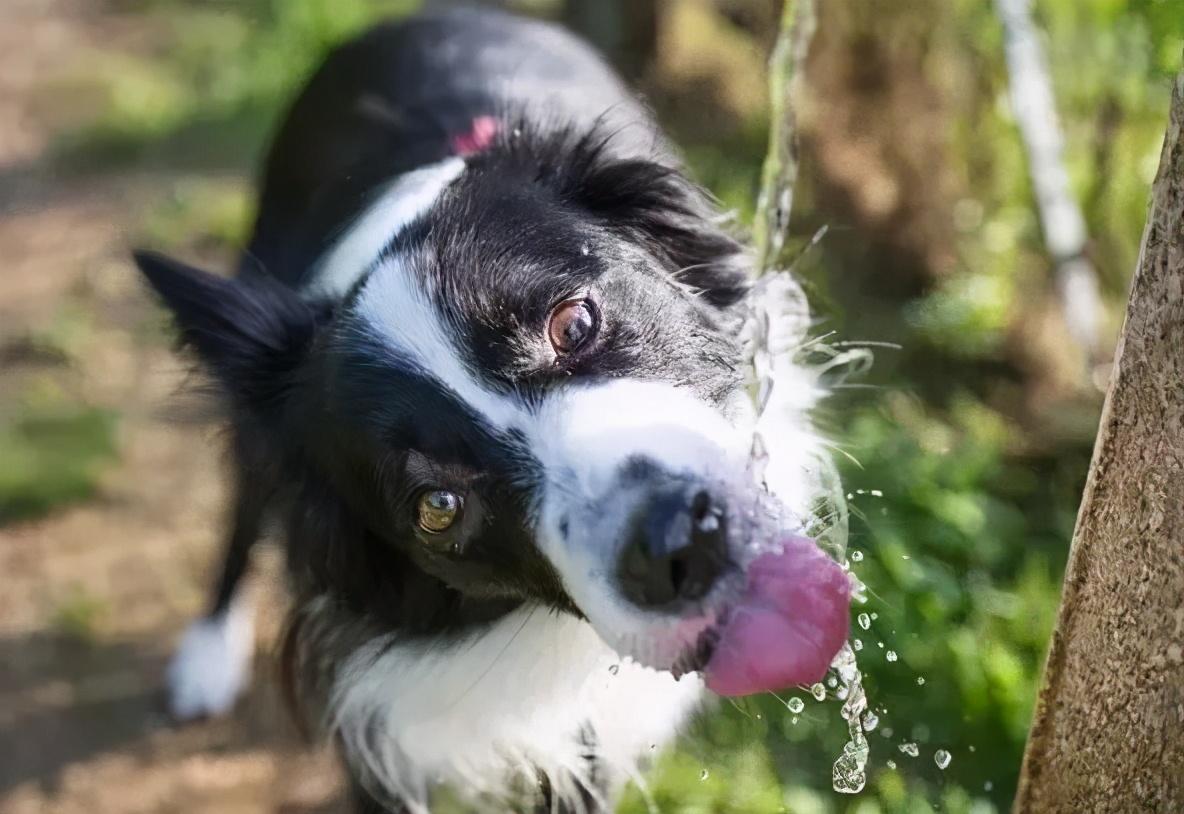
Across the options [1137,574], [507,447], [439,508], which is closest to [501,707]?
[439,508]

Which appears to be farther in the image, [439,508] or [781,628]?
[439,508]

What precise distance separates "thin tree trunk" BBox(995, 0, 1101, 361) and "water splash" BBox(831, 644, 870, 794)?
197 cm

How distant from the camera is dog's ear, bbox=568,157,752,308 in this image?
7.95 feet

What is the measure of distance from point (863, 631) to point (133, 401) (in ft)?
10.4

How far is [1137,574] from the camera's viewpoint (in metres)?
1.72

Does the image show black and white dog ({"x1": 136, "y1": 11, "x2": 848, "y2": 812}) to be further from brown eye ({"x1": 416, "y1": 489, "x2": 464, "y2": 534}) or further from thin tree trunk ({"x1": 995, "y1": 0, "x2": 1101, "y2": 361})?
thin tree trunk ({"x1": 995, "y1": 0, "x2": 1101, "y2": 361})

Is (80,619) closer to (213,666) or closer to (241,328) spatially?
(213,666)

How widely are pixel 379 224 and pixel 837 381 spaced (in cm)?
121

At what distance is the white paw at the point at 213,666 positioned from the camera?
365cm

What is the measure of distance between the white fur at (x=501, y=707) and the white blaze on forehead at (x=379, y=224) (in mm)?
785

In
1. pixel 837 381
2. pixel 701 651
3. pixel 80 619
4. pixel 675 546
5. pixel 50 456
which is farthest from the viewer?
pixel 50 456

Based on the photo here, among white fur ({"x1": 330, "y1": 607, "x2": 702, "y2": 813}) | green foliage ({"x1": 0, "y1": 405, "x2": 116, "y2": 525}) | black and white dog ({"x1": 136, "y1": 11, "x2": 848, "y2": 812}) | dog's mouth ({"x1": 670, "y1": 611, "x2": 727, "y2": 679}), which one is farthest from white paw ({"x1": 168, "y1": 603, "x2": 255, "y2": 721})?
dog's mouth ({"x1": 670, "y1": 611, "x2": 727, "y2": 679})

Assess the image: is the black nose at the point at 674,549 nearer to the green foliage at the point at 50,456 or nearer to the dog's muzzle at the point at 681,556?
the dog's muzzle at the point at 681,556

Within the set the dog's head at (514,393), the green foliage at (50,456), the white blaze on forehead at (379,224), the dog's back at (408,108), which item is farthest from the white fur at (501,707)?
the green foliage at (50,456)
